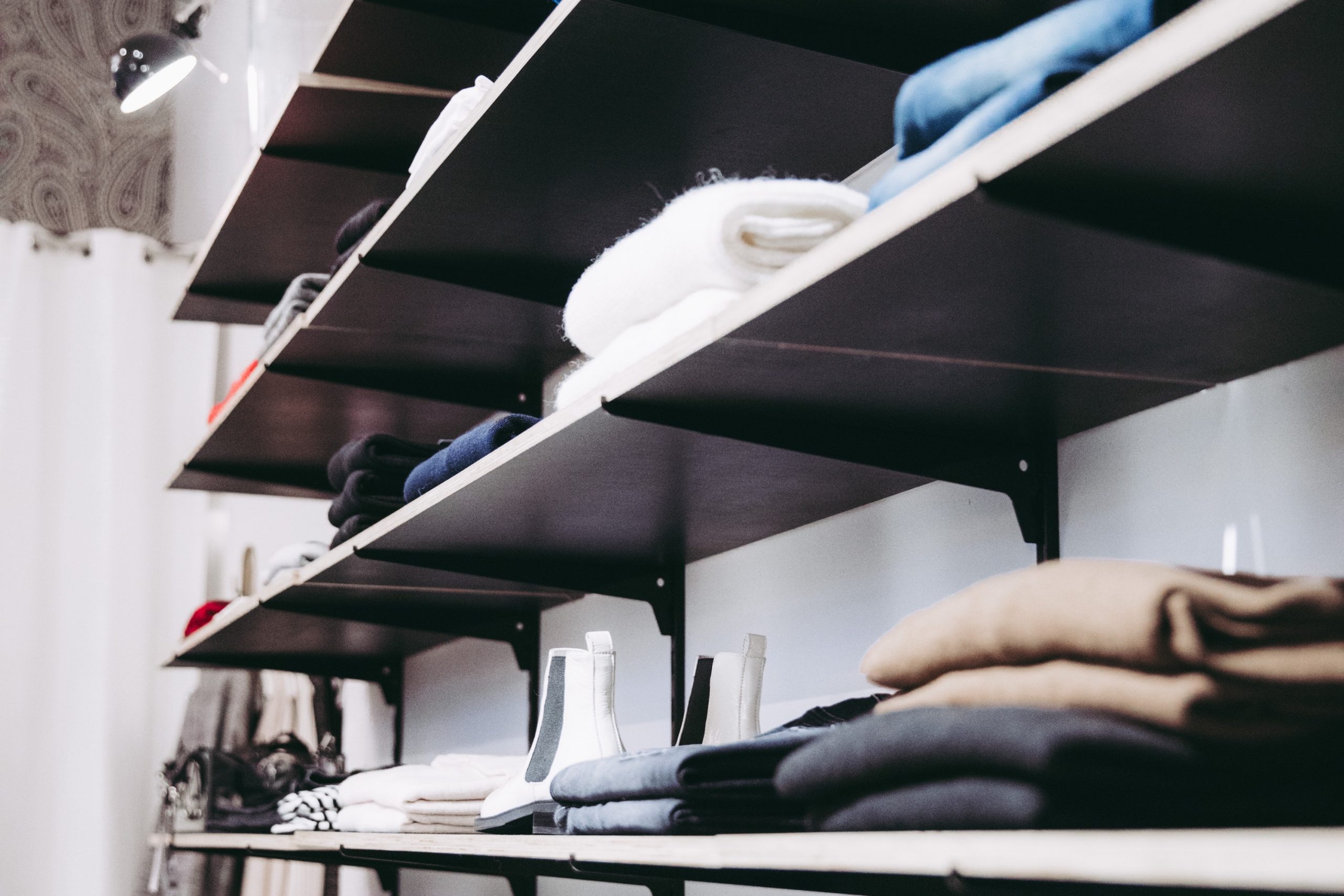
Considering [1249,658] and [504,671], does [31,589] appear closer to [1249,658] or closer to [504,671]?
[504,671]

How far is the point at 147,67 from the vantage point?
2420 millimetres

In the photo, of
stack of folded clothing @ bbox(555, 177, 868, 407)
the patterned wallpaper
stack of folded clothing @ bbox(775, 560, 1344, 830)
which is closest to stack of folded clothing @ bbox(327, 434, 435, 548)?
stack of folded clothing @ bbox(555, 177, 868, 407)

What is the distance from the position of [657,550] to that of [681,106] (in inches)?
21.8

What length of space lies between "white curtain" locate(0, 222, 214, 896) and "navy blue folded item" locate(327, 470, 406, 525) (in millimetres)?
1527

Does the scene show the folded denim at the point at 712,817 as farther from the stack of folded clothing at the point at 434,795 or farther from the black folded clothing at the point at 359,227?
the black folded clothing at the point at 359,227

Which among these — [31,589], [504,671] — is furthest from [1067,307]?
[31,589]

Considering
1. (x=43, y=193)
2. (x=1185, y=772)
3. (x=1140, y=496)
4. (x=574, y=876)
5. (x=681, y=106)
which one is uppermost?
(x=43, y=193)

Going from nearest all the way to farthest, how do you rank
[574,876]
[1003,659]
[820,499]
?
1. [1003,659]
2. [574,876]
3. [820,499]

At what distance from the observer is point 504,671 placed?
214 cm

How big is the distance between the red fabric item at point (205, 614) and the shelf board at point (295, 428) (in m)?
0.23

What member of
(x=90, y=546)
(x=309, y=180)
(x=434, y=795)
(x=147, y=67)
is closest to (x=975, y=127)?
(x=434, y=795)

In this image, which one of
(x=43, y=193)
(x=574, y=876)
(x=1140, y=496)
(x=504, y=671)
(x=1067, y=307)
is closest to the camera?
(x=1067, y=307)

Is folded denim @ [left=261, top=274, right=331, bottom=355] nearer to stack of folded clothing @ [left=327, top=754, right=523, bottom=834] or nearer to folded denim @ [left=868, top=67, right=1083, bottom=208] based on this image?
stack of folded clothing @ [left=327, top=754, right=523, bottom=834]

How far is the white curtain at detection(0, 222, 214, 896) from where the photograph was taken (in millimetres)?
2934
